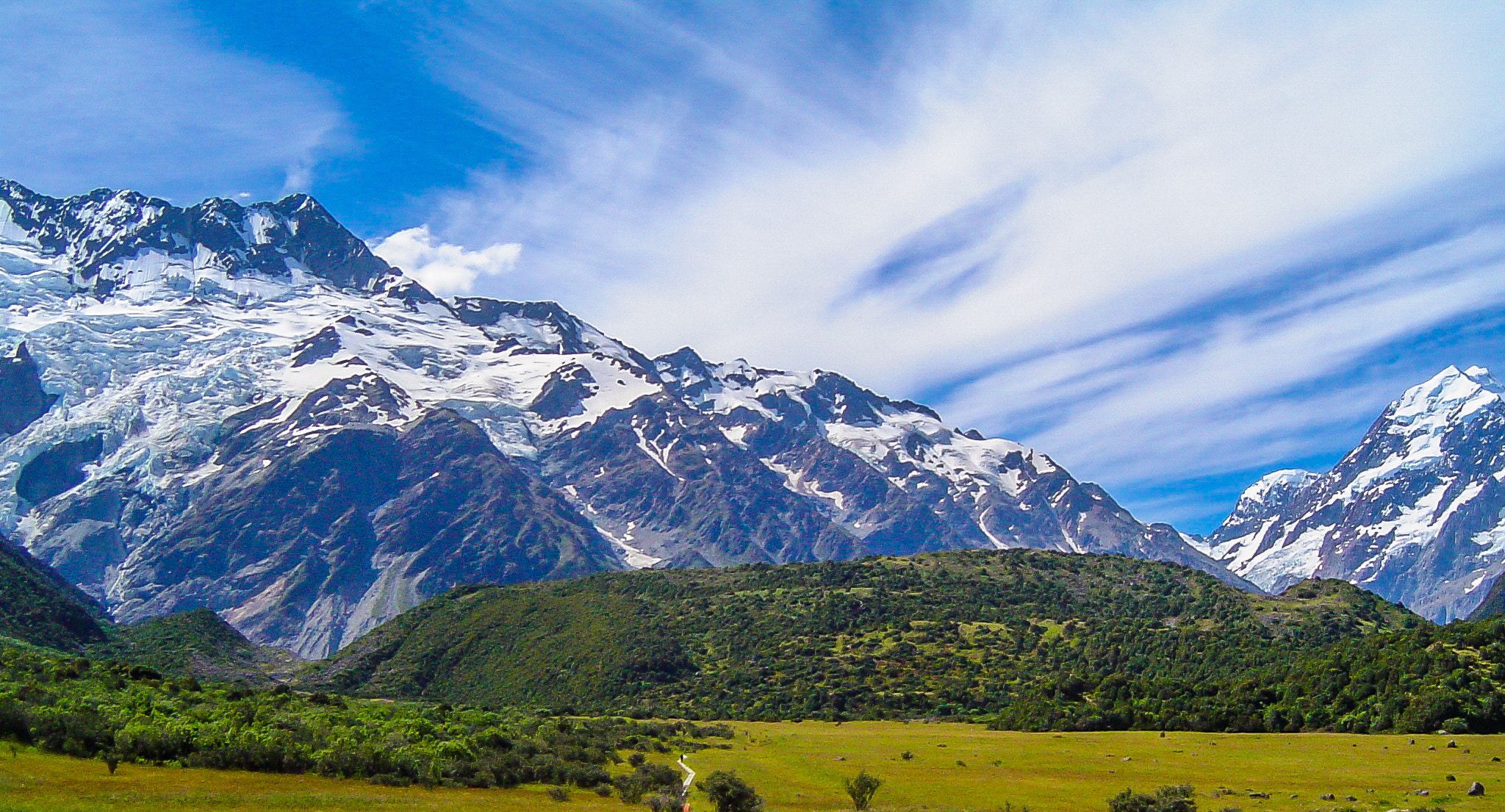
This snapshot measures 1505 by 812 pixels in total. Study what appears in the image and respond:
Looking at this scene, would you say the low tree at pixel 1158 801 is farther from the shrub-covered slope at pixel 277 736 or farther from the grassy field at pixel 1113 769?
the shrub-covered slope at pixel 277 736

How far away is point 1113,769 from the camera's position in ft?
203

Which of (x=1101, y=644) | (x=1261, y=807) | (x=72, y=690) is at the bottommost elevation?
(x=1261, y=807)

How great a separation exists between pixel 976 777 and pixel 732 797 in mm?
18888

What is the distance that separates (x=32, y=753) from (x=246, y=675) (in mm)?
157666

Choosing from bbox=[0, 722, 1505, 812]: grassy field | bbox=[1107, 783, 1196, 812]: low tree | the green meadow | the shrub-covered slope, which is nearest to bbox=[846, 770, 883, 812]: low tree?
bbox=[0, 722, 1505, 812]: grassy field

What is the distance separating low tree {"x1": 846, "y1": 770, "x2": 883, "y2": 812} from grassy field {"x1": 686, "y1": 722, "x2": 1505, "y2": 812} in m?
0.83

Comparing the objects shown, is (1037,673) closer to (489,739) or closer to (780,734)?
(780,734)

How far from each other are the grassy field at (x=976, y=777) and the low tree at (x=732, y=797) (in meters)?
1.93

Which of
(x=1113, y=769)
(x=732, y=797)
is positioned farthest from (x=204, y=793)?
(x=1113, y=769)

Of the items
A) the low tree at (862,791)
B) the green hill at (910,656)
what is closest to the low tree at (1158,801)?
the low tree at (862,791)

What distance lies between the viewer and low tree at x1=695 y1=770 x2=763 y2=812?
4734 cm

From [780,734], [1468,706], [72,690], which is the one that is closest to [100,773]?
[72,690]

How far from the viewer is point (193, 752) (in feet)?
155

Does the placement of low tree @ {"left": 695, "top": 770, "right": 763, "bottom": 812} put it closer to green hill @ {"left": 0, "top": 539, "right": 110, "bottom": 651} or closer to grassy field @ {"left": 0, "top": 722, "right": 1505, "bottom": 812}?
grassy field @ {"left": 0, "top": 722, "right": 1505, "bottom": 812}
